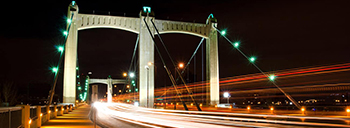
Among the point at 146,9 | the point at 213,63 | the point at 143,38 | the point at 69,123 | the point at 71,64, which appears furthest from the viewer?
the point at 213,63

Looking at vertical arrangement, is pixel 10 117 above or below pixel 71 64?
below

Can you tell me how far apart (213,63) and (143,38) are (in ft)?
33.1

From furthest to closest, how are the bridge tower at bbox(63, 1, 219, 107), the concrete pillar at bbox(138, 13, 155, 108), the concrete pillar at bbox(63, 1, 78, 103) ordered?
the concrete pillar at bbox(138, 13, 155, 108)
the bridge tower at bbox(63, 1, 219, 107)
the concrete pillar at bbox(63, 1, 78, 103)

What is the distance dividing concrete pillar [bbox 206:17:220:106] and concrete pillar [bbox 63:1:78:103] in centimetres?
1726

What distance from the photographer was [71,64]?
35.7m

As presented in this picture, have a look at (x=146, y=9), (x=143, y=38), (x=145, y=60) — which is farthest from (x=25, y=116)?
(x=146, y=9)

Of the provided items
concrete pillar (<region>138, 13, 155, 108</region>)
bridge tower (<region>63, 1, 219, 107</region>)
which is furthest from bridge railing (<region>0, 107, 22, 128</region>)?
concrete pillar (<region>138, 13, 155, 108</region>)

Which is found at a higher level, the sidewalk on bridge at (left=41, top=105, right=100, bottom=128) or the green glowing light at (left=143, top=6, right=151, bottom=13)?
the green glowing light at (left=143, top=6, right=151, bottom=13)

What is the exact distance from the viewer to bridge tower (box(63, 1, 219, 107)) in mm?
35891

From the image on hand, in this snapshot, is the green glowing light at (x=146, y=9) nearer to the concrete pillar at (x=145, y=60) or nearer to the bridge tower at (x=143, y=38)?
the bridge tower at (x=143, y=38)

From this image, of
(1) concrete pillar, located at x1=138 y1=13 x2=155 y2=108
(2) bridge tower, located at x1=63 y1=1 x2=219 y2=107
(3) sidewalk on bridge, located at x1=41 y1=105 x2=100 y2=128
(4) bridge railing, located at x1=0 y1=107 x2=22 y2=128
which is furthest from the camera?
(1) concrete pillar, located at x1=138 y1=13 x2=155 y2=108

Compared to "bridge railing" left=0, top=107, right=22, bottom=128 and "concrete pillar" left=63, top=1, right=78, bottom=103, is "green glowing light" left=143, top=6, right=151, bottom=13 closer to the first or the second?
"concrete pillar" left=63, top=1, right=78, bottom=103

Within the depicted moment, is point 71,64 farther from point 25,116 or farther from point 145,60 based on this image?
point 25,116

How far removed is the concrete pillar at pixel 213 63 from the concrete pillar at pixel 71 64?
56.6ft
